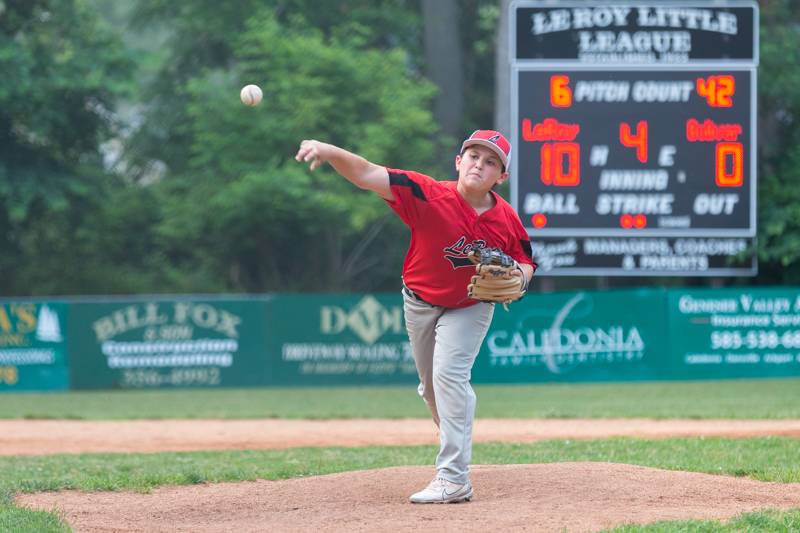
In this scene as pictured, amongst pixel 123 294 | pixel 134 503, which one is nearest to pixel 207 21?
pixel 123 294

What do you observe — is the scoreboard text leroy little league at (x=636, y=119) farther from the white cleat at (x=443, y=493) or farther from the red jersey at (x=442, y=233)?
the white cleat at (x=443, y=493)

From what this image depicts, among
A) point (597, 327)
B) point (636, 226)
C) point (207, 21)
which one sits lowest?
point (597, 327)

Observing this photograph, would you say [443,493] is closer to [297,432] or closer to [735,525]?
[735,525]

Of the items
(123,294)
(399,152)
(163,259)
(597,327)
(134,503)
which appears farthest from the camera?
(163,259)

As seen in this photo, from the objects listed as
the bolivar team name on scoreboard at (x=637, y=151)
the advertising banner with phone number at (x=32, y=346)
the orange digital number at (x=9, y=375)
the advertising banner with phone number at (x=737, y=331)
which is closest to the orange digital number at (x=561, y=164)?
the bolivar team name on scoreboard at (x=637, y=151)

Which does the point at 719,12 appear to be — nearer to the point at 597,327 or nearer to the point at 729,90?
the point at 729,90

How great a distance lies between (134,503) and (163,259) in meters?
18.5

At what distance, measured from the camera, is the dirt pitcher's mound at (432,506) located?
4.84 m

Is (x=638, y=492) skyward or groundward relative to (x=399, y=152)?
groundward

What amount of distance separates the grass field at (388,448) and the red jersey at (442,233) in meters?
1.41

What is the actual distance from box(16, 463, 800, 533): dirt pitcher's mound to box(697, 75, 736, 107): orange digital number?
8020 mm

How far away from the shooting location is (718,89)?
13.4 metres

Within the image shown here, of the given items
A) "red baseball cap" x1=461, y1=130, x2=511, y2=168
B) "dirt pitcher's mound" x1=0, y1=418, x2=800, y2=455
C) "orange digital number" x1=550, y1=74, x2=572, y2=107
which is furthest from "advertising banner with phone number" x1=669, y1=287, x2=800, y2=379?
"red baseball cap" x1=461, y1=130, x2=511, y2=168

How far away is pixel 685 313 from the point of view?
52.6 feet
